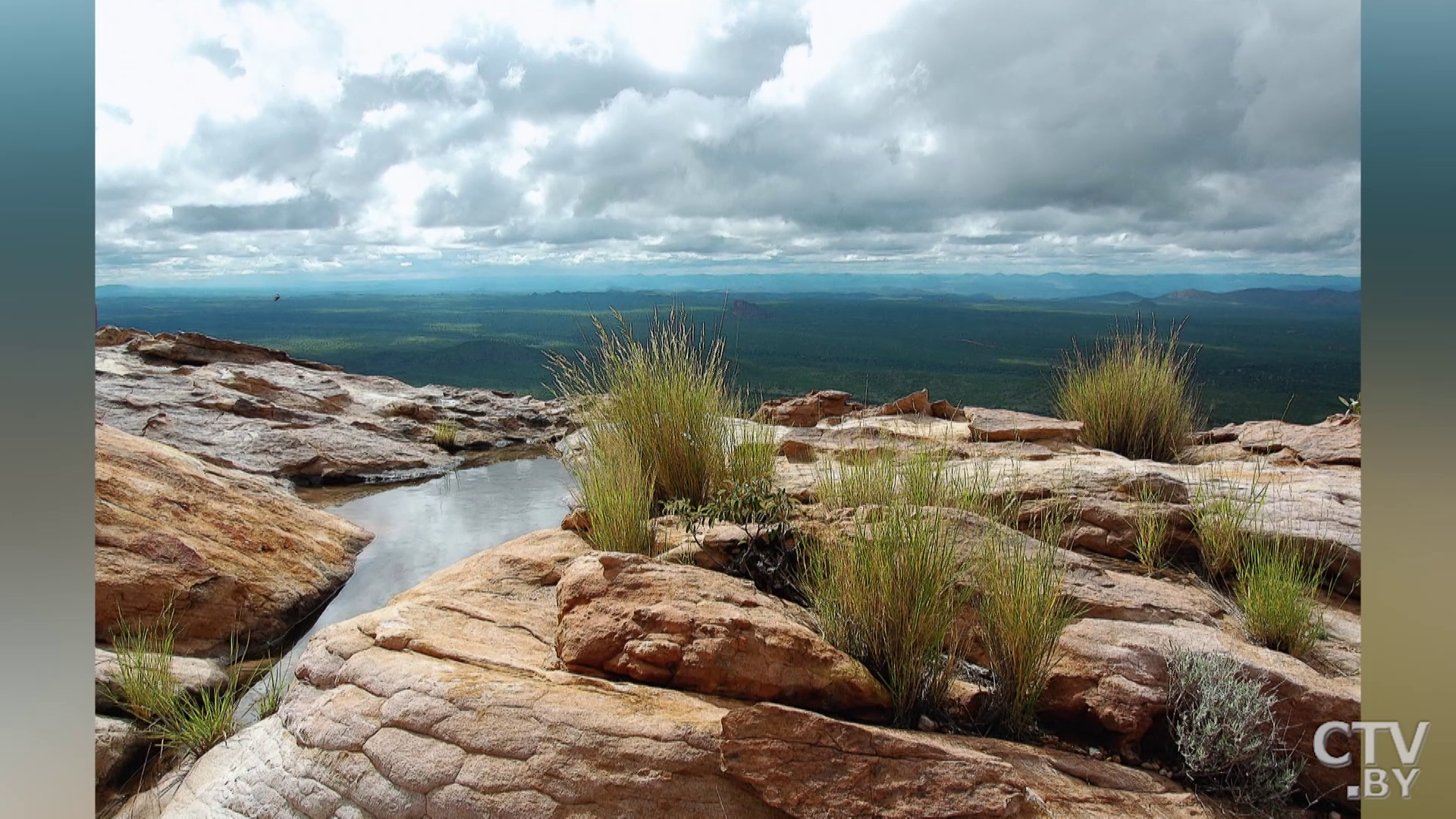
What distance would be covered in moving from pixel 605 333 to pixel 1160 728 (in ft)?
12.0

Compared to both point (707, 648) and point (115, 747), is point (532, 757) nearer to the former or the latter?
point (707, 648)

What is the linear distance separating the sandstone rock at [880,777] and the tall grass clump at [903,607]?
15.7 inches

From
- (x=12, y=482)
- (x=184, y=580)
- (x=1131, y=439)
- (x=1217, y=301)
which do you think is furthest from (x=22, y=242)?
(x=1217, y=301)

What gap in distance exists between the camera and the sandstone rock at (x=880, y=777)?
241 cm

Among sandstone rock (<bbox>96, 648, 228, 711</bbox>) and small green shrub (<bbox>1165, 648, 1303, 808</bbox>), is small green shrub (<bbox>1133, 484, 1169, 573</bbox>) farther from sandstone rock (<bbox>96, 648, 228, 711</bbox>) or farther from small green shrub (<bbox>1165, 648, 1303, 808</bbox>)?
sandstone rock (<bbox>96, 648, 228, 711</bbox>)

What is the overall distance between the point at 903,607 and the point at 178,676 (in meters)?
3.02

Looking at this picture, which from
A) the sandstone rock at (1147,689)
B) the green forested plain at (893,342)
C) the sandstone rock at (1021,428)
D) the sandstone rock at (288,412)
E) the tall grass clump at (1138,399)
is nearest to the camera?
the sandstone rock at (1147,689)

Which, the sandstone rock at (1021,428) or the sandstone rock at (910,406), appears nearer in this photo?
the sandstone rock at (1021,428)

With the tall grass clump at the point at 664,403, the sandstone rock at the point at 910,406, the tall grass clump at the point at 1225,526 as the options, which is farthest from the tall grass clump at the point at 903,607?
the sandstone rock at the point at 910,406

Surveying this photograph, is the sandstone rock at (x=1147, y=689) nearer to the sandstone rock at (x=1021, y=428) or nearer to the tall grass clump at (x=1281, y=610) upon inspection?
the tall grass clump at (x=1281, y=610)

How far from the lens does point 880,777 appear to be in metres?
2.47

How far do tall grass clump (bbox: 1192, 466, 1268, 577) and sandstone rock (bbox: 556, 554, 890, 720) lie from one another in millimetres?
2235

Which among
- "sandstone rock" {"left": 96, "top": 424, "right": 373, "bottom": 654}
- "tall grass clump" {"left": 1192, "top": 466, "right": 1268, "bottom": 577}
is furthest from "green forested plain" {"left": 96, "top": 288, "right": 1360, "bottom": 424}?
"tall grass clump" {"left": 1192, "top": 466, "right": 1268, "bottom": 577}

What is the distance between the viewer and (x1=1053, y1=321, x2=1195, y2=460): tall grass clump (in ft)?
23.0
